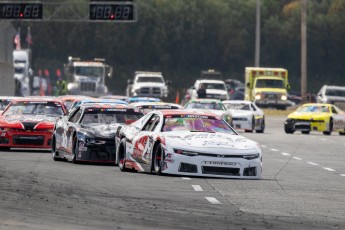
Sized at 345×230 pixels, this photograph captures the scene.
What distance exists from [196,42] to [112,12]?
173 ft

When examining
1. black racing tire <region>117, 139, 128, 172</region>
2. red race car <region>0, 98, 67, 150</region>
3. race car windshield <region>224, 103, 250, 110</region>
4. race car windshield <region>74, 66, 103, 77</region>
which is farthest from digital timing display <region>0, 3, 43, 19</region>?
black racing tire <region>117, 139, 128, 172</region>

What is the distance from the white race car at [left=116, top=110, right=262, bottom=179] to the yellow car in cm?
2717

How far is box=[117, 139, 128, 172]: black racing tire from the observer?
25.7m

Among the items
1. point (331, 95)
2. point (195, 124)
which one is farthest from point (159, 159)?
point (331, 95)

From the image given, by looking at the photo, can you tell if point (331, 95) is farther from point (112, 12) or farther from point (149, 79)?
point (112, 12)

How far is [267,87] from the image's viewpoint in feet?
255

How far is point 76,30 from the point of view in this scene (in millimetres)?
121750

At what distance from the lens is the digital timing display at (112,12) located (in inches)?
2736

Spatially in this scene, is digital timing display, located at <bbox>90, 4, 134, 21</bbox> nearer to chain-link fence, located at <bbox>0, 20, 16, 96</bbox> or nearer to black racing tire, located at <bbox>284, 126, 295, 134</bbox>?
chain-link fence, located at <bbox>0, 20, 16, 96</bbox>

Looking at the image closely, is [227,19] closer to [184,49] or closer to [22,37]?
[184,49]

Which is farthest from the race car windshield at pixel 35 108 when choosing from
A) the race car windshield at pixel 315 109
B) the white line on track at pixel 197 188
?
the race car windshield at pixel 315 109

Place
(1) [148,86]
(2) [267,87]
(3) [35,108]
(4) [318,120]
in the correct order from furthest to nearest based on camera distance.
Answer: (1) [148,86], (2) [267,87], (4) [318,120], (3) [35,108]

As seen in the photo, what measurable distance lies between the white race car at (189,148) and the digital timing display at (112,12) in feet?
145

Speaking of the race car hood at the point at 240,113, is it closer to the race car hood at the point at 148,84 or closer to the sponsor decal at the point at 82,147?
the race car hood at the point at 148,84
